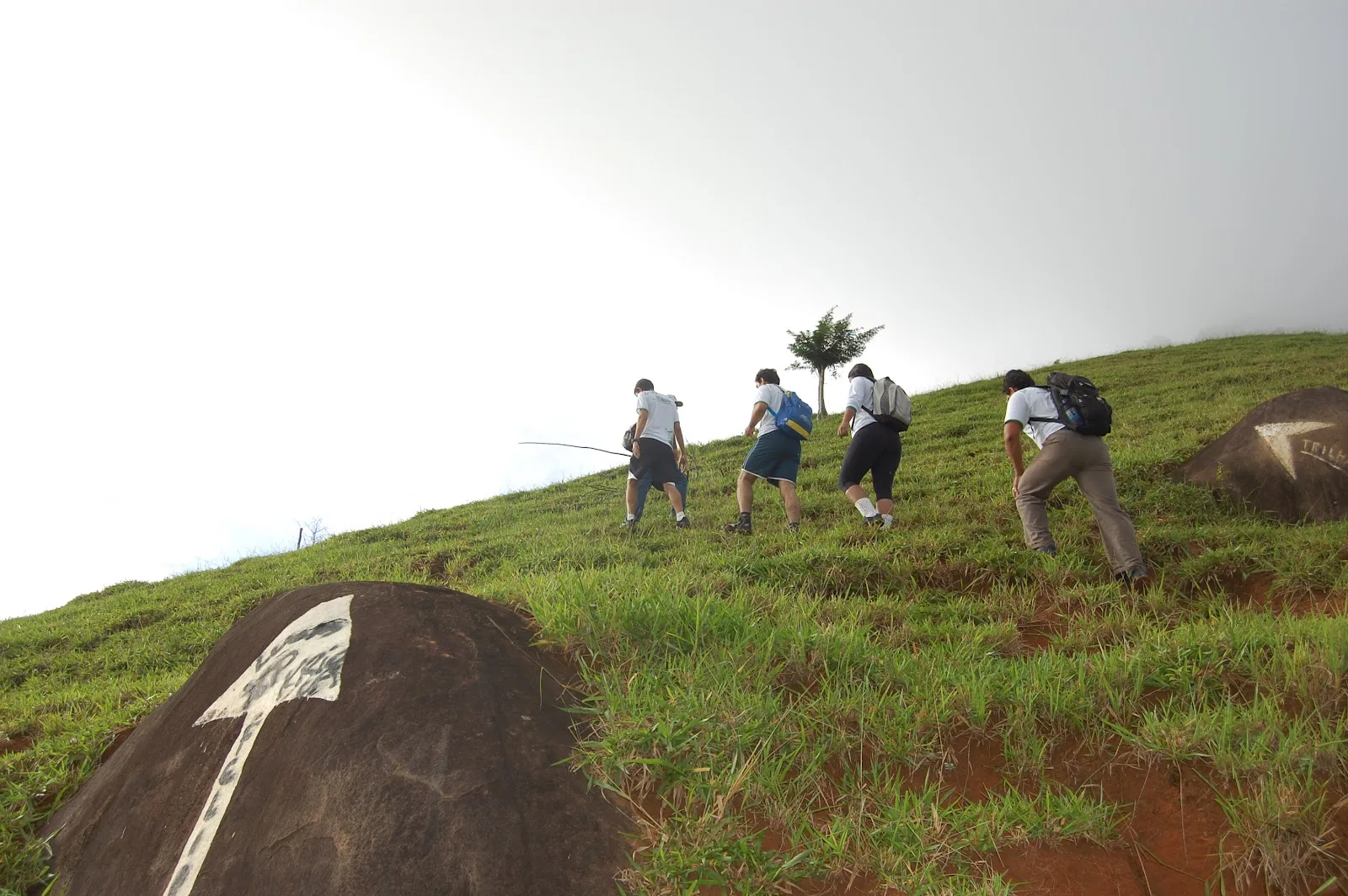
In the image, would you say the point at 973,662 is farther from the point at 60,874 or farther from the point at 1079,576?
the point at 60,874

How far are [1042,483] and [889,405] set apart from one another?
6.10 feet

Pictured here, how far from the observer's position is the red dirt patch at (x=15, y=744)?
3.63m

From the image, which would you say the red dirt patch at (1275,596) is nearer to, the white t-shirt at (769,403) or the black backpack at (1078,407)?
the black backpack at (1078,407)

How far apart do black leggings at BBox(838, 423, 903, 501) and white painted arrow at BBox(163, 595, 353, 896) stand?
5.77 metres

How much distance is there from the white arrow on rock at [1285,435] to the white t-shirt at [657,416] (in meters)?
6.43

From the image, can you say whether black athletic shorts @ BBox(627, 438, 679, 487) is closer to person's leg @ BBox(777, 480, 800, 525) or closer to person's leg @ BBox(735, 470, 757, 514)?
person's leg @ BBox(735, 470, 757, 514)

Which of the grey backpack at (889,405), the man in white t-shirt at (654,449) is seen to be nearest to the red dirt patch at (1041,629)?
the grey backpack at (889,405)

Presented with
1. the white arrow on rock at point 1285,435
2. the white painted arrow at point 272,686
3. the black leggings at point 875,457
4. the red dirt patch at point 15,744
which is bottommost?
the red dirt patch at point 15,744

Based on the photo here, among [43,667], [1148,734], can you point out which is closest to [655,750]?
[1148,734]

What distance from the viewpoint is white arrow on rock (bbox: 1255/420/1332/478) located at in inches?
274

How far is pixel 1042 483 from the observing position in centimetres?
601

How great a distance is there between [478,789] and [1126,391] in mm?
16796

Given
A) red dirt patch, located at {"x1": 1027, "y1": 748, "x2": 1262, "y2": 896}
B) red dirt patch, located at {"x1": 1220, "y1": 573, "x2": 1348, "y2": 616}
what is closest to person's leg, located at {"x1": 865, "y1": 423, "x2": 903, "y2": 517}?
red dirt patch, located at {"x1": 1220, "y1": 573, "x2": 1348, "y2": 616}

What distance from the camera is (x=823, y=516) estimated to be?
830 cm
